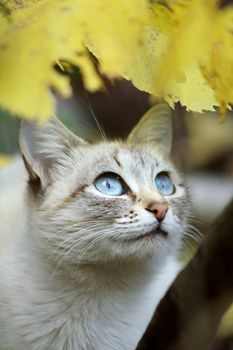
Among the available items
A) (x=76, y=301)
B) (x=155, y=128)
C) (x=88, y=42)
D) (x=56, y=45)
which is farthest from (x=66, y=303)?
(x=56, y=45)

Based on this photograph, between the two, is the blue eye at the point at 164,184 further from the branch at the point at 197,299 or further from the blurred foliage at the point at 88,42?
the blurred foliage at the point at 88,42

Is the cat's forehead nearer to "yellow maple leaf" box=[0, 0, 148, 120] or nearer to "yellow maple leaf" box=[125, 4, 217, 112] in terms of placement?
"yellow maple leaf" box=[125, 4, 217, 112]

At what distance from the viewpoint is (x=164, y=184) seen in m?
2.02

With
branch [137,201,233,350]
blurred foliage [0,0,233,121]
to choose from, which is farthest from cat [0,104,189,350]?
blurred foliage [0,0,233,121]

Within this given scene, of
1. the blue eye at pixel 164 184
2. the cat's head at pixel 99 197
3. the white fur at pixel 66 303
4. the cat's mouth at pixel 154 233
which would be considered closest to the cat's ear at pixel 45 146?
the cat's head at pixel 99 197

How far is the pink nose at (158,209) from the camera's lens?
1752mm

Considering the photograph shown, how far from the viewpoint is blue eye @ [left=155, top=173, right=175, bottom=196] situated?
1.99 m

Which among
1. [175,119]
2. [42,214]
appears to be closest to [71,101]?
[175,119]

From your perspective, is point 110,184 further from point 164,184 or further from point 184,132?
point 184,132

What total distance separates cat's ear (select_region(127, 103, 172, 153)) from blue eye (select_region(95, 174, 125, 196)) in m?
0.25

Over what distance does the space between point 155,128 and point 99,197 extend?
0.41 m

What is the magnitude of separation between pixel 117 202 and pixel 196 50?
0.89m

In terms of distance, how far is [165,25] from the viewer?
122 centimetres

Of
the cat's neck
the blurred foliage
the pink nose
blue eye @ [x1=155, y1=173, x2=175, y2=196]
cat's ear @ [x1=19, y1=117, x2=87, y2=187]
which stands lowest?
the cat's neck
